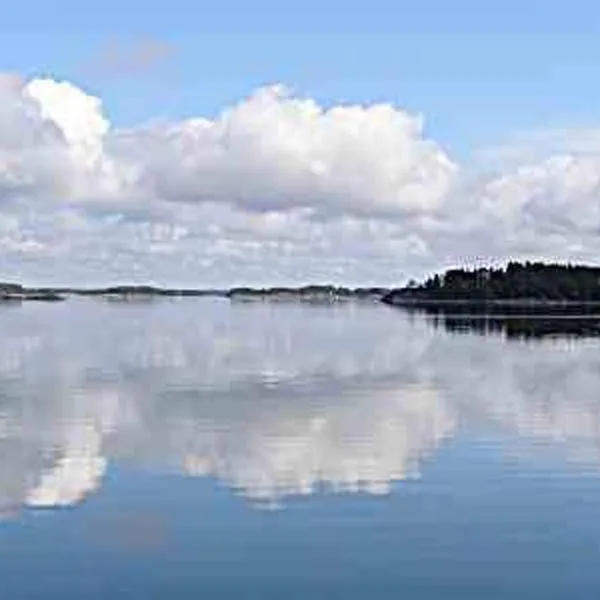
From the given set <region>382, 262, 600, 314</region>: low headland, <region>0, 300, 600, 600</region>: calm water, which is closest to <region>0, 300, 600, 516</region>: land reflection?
<region>0, 300, 600, 600</region>: calm water

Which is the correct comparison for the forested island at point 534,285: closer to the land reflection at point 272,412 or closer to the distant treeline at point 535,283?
the distant treeline at point 535,283

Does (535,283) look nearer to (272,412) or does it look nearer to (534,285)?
(534,285)

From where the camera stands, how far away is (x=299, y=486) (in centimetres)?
1798

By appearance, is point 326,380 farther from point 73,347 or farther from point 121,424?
point 73,347

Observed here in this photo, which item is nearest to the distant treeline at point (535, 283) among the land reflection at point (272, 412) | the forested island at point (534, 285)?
the forested island at point (534, 285)

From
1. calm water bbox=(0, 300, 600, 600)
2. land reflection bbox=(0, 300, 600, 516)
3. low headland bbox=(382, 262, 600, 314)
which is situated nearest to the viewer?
calm water bbox=(0, 300, 600, 600)

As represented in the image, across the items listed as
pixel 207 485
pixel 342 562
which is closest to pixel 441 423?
pixel 207 485

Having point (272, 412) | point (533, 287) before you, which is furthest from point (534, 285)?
point (272, 412)

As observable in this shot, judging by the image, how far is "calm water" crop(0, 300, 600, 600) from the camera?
42.6ft

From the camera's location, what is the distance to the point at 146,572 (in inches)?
513

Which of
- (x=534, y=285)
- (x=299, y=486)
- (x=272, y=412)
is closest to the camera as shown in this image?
(x=299, y=486)

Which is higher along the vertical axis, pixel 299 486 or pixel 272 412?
pixel 272 412

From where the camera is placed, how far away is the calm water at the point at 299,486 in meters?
13.0

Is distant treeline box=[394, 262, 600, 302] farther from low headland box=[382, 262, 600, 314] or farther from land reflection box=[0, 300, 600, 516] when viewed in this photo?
land reflection box=[0, 300, 600, 516]
